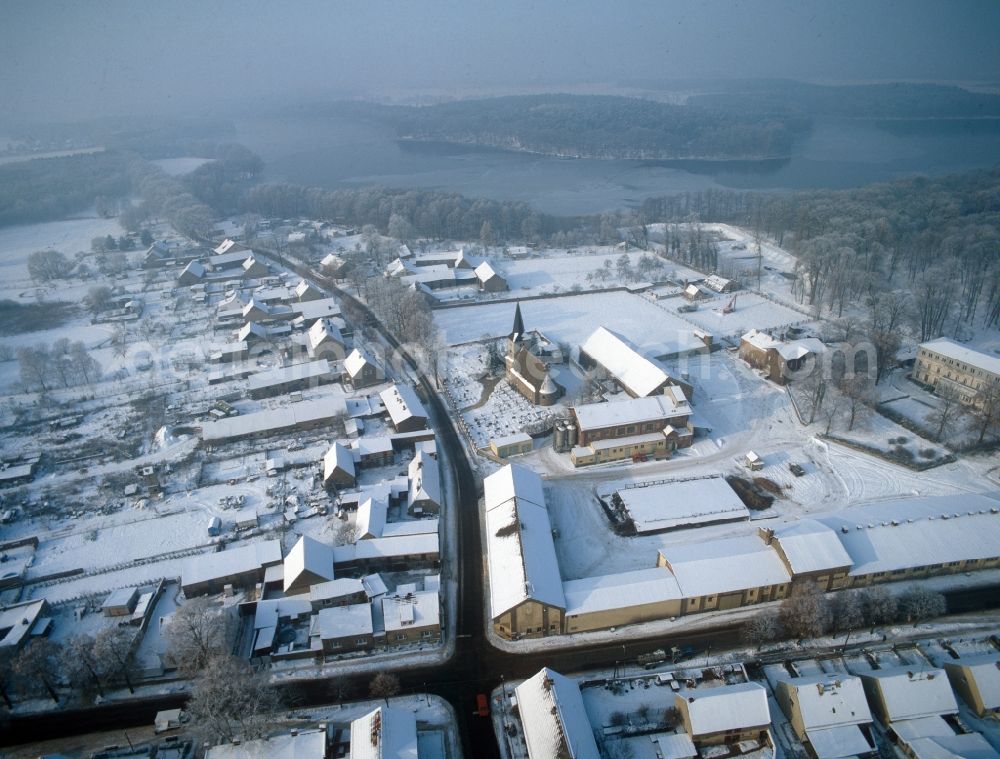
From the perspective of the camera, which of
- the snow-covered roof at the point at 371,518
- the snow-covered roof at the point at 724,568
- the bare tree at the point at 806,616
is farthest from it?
the snow-covered roof at the point at 371,518

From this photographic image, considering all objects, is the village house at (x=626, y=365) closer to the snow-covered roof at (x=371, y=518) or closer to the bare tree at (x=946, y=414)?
the bare tree at (x=946, y=414)

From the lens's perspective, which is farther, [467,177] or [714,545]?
[467,177]

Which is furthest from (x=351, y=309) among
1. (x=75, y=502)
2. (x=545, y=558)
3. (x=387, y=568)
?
(x=545, y=558)

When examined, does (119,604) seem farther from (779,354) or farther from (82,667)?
(779,354)

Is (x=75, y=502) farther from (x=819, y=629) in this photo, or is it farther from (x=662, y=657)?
(x=819, y=629)

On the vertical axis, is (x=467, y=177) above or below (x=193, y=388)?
above

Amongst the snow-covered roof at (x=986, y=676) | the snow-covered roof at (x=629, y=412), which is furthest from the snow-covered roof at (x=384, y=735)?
the snow-covered roof at (x=629, y=412)

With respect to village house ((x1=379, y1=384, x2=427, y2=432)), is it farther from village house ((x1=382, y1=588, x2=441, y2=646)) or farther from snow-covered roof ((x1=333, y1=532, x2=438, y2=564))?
village house ((x1=382, y1=588, x2=441, y2=646))
